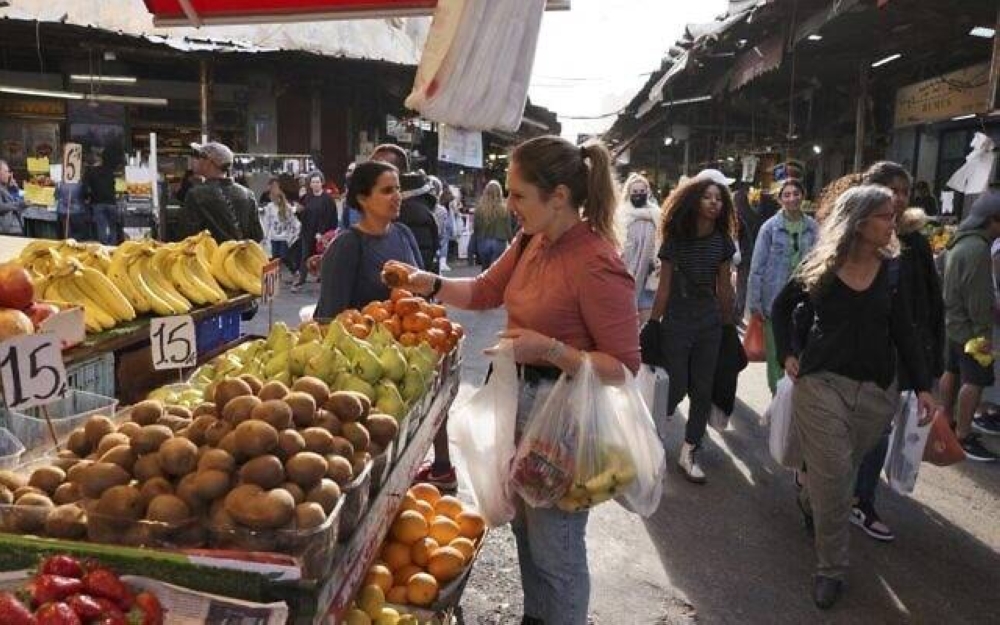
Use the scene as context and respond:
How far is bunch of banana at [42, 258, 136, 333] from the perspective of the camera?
4.08 m

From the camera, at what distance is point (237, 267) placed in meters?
5.48

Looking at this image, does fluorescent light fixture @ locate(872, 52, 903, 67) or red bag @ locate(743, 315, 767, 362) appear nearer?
red bag @ locate(743, 315, 767, 362)

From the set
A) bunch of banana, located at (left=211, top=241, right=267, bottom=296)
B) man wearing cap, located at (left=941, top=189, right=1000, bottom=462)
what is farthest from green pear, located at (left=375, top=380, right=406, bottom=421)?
man wearing cap, located at (left=941, top=189, right=1000, bottom=462)

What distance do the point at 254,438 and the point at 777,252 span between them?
5.05 meters

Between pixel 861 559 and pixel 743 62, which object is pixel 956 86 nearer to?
pixel 743 62

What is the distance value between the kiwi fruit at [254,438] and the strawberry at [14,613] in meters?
0.51

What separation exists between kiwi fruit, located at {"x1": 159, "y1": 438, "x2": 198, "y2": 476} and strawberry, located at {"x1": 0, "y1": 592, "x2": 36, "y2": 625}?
1.31 ft

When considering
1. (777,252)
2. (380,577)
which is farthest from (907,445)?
(380,577)

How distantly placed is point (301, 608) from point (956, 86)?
11.5 m

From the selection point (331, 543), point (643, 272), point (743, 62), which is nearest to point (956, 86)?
point (743, 62)

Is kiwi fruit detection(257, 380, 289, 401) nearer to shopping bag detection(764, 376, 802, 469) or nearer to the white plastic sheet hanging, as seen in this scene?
the white plastic sheet hanging

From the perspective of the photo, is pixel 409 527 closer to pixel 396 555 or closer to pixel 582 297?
pixel 396 555

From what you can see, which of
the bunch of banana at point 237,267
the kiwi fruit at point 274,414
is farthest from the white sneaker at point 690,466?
the kiwi fruit at point 274,414

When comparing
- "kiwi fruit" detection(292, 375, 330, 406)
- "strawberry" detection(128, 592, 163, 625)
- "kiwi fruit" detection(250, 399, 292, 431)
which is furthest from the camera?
"kiwi fruit" detection(292, 375, 330, 406)
